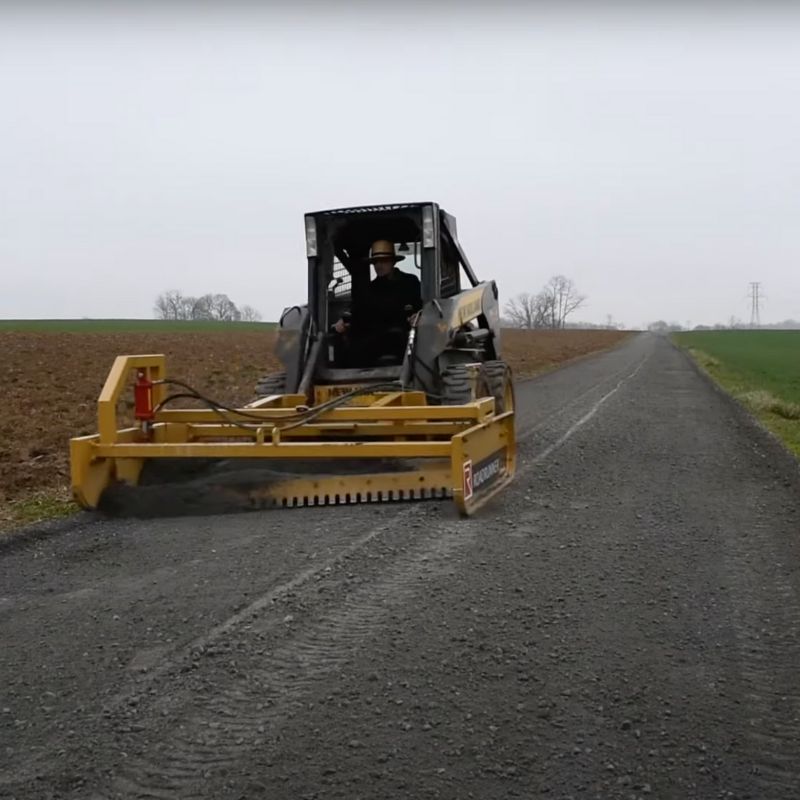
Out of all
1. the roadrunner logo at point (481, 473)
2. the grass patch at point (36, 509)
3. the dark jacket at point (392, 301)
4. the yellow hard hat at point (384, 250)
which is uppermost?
the yellow hard hat at point (384, 250)

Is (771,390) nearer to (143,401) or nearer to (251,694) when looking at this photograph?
A: (143,401)

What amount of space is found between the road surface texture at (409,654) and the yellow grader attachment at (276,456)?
23cm

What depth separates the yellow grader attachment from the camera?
6309 mm

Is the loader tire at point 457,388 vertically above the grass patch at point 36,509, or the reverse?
the loader tire at point 457,388

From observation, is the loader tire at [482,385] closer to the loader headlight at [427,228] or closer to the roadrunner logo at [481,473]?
the roadrunner logo at [481,473]

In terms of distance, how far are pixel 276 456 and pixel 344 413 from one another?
85 cm

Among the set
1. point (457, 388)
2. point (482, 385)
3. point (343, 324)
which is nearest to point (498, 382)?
point (482, 385)

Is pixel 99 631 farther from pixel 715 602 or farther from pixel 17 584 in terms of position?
pixel 715 602

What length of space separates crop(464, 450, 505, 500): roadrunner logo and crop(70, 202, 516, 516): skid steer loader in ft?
0.05

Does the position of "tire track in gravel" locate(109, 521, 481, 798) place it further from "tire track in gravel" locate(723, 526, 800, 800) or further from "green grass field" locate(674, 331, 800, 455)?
"green grass field" locate(674, 331, 800, 455)

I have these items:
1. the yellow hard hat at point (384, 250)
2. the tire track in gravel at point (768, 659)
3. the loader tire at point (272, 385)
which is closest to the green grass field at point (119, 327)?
the yellow hard hat at point (384, 250)

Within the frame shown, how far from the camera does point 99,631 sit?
162 inches

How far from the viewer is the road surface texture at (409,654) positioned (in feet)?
9.43

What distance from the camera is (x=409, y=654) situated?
3.78m
